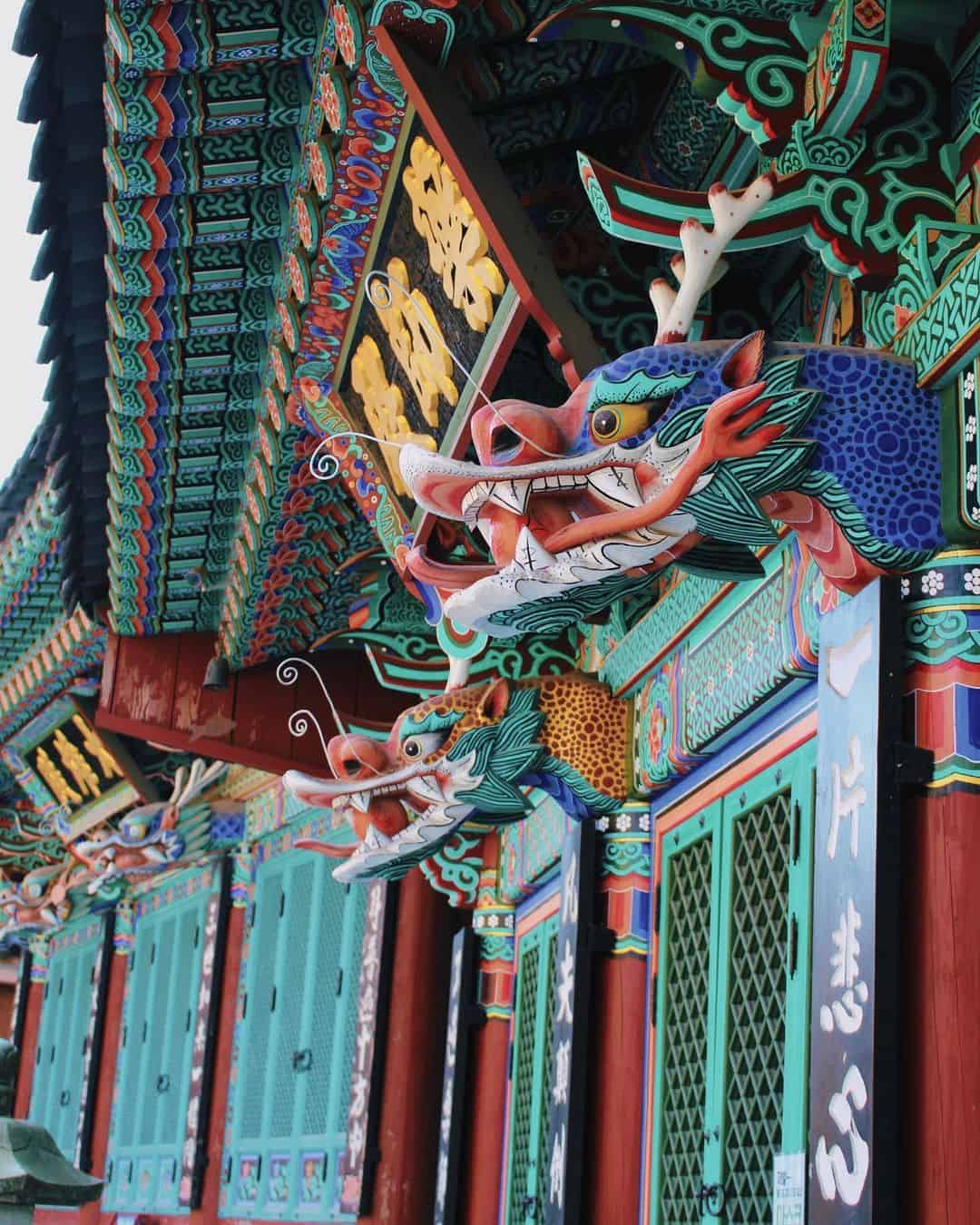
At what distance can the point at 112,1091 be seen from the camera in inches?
443

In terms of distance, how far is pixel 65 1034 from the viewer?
Answer: 1287cm

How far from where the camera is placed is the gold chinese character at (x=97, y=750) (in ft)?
33.6

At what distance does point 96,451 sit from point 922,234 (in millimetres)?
4170

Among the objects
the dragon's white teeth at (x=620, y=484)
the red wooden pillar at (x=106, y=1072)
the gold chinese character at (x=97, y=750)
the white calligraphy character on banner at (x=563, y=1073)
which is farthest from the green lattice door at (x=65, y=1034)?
the dragon's white teeth at (x=620, y=484)

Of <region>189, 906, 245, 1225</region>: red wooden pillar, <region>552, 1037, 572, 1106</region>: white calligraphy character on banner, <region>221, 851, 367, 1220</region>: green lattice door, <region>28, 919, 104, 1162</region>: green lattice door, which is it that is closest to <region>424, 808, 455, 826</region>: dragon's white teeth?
<region>552, 1037, 572, 1106</region>: white calligraphy character on banner

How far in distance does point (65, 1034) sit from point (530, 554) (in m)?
10.5

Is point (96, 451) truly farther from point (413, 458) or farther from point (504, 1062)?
point (413, 458)

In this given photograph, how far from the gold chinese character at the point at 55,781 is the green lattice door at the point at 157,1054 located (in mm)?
→ 880

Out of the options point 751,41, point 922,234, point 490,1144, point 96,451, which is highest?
point 96,451

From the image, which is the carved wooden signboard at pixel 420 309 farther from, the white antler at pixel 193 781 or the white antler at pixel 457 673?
the white antler at pixel 193 781

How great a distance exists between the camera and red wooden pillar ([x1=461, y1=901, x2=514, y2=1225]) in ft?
21.1

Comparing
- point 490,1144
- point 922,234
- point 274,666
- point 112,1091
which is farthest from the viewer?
point 112,1091

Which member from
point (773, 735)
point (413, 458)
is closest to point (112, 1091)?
point (773, 735)

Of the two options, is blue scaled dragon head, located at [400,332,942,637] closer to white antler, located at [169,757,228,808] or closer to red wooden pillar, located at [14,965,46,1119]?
white antler, located at [169,757,228,808]
